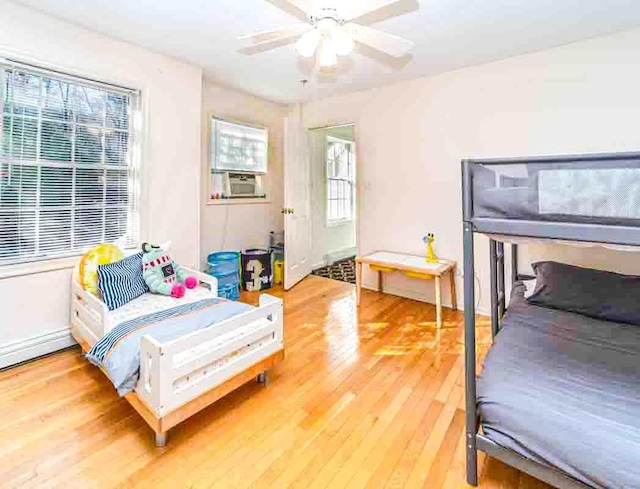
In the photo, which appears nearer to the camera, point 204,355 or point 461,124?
point 204,355

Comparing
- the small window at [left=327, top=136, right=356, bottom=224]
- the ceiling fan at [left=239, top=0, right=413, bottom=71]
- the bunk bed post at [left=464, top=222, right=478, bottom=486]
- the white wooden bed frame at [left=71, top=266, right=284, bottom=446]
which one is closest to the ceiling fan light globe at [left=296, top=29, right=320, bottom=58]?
the ceiling fan at [left=239, top=0, right=413, bottom=71]

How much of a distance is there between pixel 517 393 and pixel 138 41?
3.61 m

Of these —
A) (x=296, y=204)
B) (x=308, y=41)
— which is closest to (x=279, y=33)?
(x=308, y=41)

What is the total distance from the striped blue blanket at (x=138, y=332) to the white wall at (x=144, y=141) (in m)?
0.96

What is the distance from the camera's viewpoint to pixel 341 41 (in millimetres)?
2004

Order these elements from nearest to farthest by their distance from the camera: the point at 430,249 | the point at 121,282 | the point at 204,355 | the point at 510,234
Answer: the point at 510,234 → the point at 204,355 → the point at 121,282 → the point at 430,249

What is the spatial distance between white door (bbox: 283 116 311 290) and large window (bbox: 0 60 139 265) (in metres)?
1.73

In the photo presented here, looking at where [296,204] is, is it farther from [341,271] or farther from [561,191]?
[561,191]

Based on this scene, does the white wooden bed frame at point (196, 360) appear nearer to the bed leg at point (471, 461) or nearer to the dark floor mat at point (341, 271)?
the bed leg at point (471, 461)

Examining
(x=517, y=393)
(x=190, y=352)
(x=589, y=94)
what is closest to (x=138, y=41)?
(x=190, y=352)

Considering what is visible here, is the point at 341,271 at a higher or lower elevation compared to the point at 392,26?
lower

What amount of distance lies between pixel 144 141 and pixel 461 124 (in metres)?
3.06

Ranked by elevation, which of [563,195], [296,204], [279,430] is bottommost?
[279,430]

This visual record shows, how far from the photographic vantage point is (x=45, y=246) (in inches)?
101
